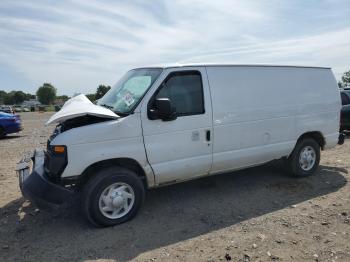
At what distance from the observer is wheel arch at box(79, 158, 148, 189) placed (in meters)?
4.73

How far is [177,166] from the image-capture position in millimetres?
5188

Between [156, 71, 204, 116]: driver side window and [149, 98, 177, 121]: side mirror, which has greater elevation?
[156, 71, 204, 116]: driver side window

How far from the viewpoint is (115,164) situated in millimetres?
4883

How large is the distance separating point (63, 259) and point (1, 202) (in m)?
2.45

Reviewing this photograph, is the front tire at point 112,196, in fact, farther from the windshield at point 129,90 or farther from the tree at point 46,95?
the tree at point 46,95

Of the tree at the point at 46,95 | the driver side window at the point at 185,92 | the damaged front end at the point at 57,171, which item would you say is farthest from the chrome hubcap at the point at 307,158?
the tree at the point at 46,95

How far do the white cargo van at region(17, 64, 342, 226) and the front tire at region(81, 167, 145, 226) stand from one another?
13mm

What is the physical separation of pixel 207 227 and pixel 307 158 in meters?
3.02

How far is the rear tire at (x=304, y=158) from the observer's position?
6.60m

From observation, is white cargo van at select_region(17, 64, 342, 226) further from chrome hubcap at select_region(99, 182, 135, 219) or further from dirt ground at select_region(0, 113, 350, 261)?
dirt ground at select_region(0, 113, 350, 261)

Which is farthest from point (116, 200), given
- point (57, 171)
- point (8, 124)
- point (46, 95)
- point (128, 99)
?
point (46, 95)

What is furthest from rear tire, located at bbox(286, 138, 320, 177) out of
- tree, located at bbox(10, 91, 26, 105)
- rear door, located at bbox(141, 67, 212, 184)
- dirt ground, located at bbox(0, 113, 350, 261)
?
tree, located at bbox(10, 91, 26, 105)

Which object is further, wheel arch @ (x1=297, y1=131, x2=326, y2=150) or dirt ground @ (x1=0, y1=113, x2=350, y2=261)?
wheel arch @ (x1=297, y1=131, x2=326, y2=150)

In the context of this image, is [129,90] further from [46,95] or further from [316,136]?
[46,95]
